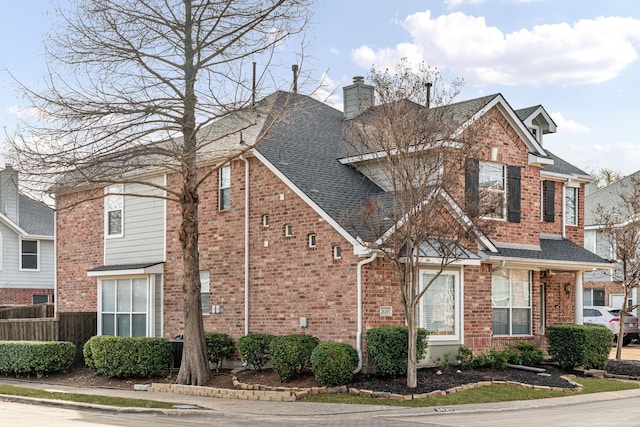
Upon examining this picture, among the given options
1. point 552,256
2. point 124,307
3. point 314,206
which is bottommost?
point 124,307

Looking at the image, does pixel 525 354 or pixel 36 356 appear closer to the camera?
pixel 525 354

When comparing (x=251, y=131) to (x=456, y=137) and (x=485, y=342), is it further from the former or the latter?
(x=485, y=342)

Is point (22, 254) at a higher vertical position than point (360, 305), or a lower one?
higher

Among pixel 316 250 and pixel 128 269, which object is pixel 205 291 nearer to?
pixel 128 269

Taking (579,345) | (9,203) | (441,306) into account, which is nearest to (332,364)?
(441,306)

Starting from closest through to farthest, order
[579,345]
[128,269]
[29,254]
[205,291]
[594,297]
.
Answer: [579,345]
[205,291]
[128,269]
[29,254]
[594,297]

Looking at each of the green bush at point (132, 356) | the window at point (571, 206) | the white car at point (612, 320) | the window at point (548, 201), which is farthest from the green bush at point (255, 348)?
the white car at point (612, 320)

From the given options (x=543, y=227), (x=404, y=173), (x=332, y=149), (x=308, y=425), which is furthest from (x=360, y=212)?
(x=543, y=227)

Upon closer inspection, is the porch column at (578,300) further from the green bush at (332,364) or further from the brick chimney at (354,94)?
the green bush at (332,364)

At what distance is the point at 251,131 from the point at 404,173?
7.24 m

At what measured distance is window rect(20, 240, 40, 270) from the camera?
41.3 metres

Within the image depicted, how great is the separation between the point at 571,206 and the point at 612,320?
924cm

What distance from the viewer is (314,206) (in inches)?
811

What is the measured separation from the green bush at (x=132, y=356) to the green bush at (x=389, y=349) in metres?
5.95
